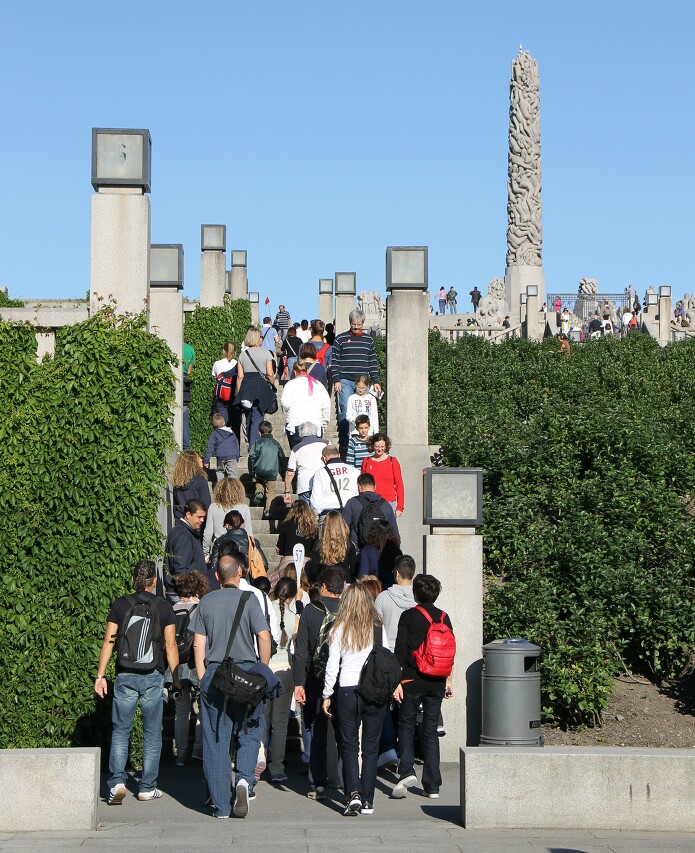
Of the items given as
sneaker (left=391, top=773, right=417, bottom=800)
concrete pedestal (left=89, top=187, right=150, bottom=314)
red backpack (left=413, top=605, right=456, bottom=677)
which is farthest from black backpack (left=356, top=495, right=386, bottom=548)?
sneaker (left=391, top=773, right=417, bottom=800)

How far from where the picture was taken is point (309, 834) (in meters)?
8.20

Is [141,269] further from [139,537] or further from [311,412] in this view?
[311,412]

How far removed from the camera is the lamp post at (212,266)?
94.4 ft

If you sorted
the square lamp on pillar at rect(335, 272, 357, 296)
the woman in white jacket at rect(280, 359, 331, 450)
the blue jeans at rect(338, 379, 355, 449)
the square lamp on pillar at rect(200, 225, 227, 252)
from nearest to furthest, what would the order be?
the woman in white jacket at rect(280, 359, 331, 450)
the blue jeans at rect(338, 379, 355, 449)
the square lamp on pillar at rect(200, 225, 227, 252)
the square lamp on pillar at rect(335, 272, 357, 296)

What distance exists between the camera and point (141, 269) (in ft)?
37.0

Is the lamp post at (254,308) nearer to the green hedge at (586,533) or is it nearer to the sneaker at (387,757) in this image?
the green hedge at (586,533)

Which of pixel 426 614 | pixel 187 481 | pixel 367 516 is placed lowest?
pixel 426 614

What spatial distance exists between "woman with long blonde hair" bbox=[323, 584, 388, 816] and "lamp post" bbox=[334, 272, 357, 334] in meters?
23.0

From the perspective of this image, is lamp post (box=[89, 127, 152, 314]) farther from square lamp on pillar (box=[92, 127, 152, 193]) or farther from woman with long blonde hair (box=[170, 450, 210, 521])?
woman with long blonde hair (box=[170, 450, 210, 521])

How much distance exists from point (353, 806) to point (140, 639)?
1842 mm

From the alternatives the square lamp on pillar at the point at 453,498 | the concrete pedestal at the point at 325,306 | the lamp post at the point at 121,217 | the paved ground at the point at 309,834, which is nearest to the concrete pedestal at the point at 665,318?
the concrete pedestal at the point at 325,306

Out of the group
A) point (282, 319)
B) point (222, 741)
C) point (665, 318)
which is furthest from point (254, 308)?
point (222, 741)

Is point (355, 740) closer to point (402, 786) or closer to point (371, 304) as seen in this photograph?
point (402, 786)

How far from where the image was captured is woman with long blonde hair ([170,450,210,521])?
1324 centimetres
